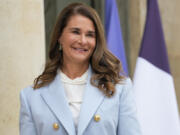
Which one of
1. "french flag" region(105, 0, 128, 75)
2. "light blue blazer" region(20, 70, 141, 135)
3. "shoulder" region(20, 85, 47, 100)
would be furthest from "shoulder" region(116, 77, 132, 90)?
"french flag" region(105, 0, 128, 75)

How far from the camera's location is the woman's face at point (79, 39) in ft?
8.46

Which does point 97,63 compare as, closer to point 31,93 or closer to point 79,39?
point 79,39

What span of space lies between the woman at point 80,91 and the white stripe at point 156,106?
1.45m

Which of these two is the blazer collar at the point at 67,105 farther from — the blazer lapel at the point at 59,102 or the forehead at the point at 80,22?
the forehead at the point at 80,22

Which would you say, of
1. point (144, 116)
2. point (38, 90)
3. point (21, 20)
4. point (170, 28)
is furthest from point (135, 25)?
point (38, 90)

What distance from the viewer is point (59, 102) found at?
102 inches

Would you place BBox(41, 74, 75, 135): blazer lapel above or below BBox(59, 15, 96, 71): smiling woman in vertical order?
below

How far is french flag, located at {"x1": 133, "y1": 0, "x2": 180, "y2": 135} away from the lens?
13.3 feet

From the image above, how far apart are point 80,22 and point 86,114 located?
0.57 metres

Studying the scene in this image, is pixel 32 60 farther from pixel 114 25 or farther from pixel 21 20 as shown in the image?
pixel 114 25

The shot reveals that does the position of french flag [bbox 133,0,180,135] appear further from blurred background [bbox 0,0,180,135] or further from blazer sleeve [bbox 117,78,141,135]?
blazer sleeve [bbox 117,78,141,135]

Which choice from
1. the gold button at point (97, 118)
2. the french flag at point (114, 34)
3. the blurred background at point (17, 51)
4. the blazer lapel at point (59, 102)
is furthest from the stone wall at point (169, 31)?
the gold button at point (97, 118)

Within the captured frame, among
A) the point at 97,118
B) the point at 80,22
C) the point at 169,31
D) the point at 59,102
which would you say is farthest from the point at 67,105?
the point at 169,31

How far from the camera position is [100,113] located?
8.23 ft
